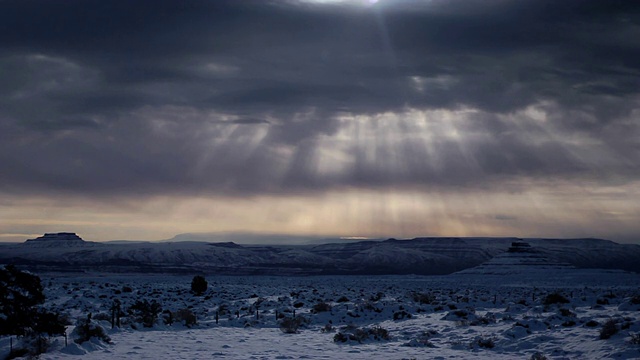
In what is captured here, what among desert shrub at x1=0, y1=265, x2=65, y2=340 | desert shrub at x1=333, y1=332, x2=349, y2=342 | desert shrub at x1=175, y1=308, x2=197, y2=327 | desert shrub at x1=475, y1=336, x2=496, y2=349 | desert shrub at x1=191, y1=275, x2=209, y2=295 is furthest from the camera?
desert shrub at x1=191, y1=275, x2=209, y2=295

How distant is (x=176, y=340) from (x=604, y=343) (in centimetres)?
1624

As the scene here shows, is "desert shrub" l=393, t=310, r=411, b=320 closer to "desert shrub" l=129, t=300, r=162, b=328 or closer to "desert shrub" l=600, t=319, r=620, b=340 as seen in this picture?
Result: "desert shrub" l=129, t=300, r=162, b=328

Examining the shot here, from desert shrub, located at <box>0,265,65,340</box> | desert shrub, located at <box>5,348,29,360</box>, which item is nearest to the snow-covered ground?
desert shrub, located at <box>5,348,29,360</box>

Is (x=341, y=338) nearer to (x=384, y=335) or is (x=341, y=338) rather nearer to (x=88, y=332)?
(x=384, y=335)

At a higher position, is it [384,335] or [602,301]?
[602,301]

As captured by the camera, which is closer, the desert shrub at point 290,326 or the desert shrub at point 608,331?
the desert shrub at point 608,331

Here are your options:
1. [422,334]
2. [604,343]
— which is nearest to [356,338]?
[422,334]

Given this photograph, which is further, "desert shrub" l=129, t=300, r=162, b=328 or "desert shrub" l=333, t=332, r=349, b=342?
"desert shrub" l=129, t=300, r=162, b=328

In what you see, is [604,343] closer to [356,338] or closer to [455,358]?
[455,358]

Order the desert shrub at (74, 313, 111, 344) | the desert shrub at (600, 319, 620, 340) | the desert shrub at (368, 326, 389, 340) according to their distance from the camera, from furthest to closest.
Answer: the desert shrub at (368, 326, 389, 340) < the desert shrub at (74, 313, 111, 344) < the desert shrub at (600, 319, 620, 340)

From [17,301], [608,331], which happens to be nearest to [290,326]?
[17,301]

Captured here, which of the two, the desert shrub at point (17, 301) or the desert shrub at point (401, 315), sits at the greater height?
the desert shrub at point (17, 301)

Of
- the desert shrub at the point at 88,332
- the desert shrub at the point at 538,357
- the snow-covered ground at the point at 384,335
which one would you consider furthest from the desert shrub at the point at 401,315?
the desert shrub at the point at 88,332

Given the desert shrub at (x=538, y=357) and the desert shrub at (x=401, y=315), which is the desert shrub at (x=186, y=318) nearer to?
the desert shrub at (x=401, y=315)
